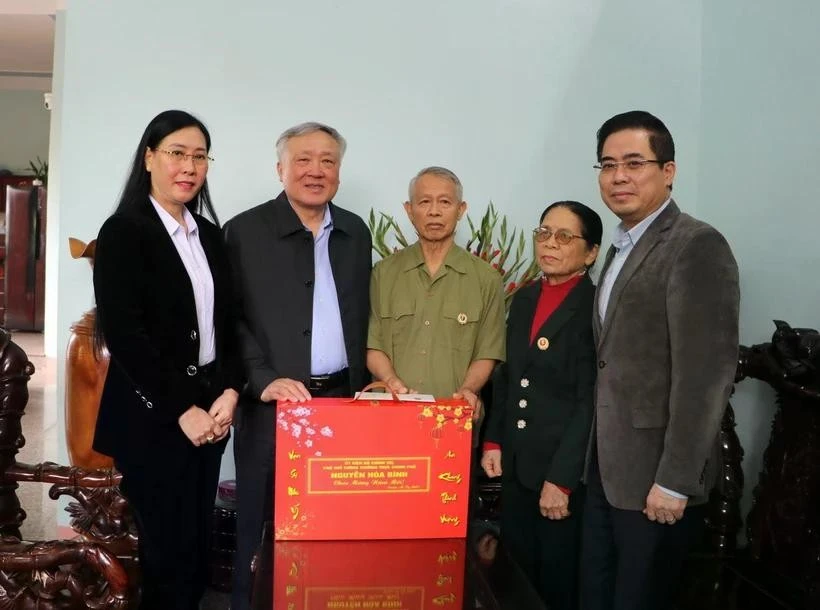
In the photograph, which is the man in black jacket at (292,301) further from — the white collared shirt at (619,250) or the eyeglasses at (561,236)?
the white collared shirt at (619,250)

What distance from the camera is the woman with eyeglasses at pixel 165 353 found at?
5.52 ft

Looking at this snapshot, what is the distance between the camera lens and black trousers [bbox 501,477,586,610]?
6.12 feet

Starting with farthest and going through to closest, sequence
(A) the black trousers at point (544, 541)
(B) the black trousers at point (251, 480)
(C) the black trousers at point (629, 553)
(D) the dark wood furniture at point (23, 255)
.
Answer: (D) the dark wood furniture at point (23, 255), (B) the black trousers at point (251, 480), (A) the black trousers at point (544, 541), (C) the black trousers at point (629, 553)

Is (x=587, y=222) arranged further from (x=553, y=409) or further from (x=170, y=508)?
(x=170, y=508)

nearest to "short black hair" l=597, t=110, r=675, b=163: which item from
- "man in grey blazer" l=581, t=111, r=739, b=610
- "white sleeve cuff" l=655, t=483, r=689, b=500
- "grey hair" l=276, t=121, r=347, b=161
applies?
"man in grey blazer" l=581, t=111, r=739, b=610

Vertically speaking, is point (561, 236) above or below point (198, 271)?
above

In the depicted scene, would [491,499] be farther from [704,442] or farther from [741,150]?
[741,150]

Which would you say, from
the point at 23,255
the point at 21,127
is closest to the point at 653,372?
the point at 23,255

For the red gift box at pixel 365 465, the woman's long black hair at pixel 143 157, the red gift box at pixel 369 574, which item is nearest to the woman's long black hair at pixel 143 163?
the woman's long black hair at pixel 143 157

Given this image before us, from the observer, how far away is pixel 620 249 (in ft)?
5.75

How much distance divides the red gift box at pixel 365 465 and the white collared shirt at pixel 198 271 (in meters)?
0.54

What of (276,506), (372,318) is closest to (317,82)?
(372,318)

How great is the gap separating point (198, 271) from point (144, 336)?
0.79 ft

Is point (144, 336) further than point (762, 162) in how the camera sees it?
No
